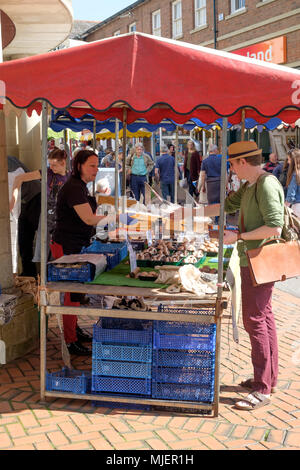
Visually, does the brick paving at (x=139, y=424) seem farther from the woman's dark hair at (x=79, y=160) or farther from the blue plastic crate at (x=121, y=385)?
the woman's dark hair at (x=79, y=160)

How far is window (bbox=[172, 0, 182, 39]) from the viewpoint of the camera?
25469 mm

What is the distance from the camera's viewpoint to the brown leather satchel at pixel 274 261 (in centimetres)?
407

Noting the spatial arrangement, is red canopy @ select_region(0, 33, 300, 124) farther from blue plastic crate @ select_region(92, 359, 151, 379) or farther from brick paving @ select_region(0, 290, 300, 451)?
brick paving @ select_region(0, 290, 300, 451)

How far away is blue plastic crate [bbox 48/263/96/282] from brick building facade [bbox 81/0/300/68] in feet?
49.9

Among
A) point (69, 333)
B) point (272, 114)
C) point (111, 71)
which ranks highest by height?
point (111, 71)

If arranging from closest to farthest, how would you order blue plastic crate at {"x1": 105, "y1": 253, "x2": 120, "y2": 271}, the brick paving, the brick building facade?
1. the brick paving
2. blue plastic crate at {"x1": 105, "y1": 253, "x2": 120, "y2": 271}
3. the brick building facade

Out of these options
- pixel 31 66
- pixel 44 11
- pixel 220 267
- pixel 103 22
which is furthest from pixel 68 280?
pixel 103 22

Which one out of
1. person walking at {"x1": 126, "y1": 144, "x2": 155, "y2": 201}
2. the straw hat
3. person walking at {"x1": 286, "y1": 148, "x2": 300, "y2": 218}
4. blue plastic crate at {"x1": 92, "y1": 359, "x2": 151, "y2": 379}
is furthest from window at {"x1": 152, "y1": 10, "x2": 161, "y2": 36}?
blue plastic crate at {"x1": 92, "y1": 359, "x2": 151, "y2": 379}

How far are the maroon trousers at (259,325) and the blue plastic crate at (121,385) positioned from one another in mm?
878

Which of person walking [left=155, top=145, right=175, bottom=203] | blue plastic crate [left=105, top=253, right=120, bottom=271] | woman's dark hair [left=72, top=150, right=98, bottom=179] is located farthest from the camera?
person walking [left=155, top=145, right=175, bottom=203]

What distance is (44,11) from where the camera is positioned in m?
7.54

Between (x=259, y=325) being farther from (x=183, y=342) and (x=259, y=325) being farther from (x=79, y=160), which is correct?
(x=79, y=160)

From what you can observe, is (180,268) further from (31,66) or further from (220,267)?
(31,66)

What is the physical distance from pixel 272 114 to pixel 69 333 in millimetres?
2804
